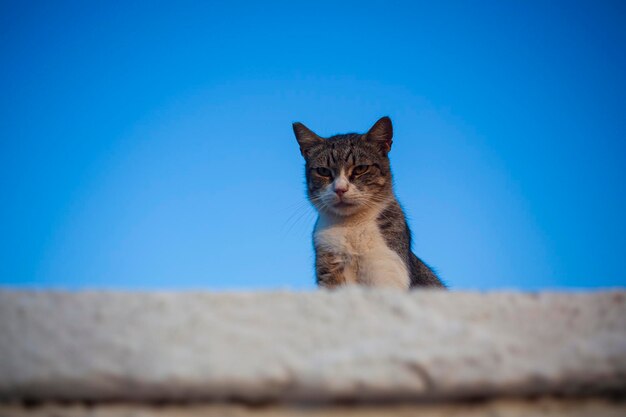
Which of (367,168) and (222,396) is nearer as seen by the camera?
(222,396)

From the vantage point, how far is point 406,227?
142 inches

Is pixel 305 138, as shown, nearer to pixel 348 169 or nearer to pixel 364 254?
pixel 348 169

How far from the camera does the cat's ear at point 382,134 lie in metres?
3.88

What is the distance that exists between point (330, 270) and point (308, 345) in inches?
94.4

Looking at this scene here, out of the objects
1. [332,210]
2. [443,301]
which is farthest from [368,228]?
[443,301]

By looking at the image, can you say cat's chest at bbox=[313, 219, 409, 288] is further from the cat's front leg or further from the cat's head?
the cat's head

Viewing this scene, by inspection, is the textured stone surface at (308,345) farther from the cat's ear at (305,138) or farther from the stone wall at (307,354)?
the cat's ear at (305,138)

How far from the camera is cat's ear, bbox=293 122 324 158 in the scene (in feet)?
13.4

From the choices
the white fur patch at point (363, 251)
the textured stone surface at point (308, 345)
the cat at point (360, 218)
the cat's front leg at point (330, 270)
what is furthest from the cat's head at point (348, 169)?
the textured stone surface at point (308, 345)

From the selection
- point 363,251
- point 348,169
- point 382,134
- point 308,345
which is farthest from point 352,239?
point 308,345

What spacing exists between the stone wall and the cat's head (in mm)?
2439

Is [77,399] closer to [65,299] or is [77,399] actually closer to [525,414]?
[65,299]

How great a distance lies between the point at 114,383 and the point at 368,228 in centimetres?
260

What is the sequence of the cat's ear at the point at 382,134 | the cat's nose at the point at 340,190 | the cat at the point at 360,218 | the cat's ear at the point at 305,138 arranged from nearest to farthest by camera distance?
the cat at the point at 360,218, the cat's nose at the point at 340,190, the cat's ear at the point at 382,134, the cat's ear at the point at 305,138
